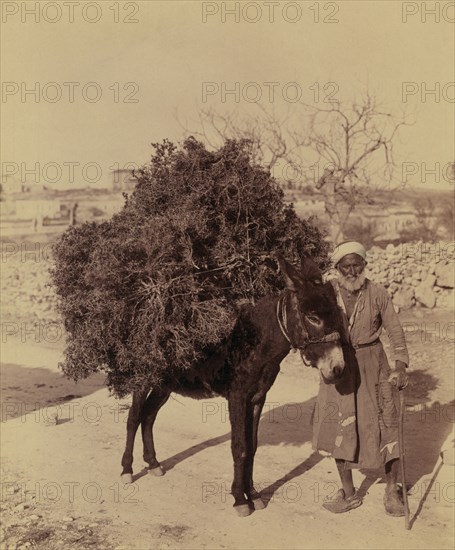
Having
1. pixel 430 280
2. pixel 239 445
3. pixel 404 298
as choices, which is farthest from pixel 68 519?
pixel 430 280

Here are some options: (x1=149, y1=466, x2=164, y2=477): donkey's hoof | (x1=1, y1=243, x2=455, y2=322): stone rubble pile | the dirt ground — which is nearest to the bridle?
the dirt ground

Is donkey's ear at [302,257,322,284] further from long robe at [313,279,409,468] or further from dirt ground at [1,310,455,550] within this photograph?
dirt ground at [1,310,455,550]

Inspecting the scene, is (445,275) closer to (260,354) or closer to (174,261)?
(260,354)

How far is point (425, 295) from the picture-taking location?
1526cm

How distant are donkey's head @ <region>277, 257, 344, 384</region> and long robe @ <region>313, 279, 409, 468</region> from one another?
0.53 meters

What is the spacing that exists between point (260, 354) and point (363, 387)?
97 cm

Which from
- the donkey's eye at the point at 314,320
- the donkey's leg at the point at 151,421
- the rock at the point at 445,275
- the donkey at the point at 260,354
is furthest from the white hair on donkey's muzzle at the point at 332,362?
the rock at the point at 445,275

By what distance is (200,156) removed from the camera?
5285 millimetres

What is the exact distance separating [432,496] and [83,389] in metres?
6.63

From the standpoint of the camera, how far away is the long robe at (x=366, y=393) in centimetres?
521

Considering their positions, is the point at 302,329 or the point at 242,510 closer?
the point at 302,329

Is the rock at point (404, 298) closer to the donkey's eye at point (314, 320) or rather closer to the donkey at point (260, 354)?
the donkey at point (260, 354)

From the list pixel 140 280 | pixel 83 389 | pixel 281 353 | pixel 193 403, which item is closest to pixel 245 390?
pixel 281 353

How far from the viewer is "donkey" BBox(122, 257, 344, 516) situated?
4672 mm
